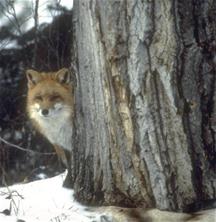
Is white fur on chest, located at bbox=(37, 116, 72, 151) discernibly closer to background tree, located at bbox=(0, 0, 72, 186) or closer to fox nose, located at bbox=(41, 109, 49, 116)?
fox nose, located at bbox=(41, 109, 49, 116)

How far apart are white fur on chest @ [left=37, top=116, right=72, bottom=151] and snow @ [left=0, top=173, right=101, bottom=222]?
1888mm

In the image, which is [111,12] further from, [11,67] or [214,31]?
[11,67]

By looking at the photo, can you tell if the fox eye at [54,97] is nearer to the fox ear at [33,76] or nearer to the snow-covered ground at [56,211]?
the fox ear at [33,76]

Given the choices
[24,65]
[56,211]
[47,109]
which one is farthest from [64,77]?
[24,65]

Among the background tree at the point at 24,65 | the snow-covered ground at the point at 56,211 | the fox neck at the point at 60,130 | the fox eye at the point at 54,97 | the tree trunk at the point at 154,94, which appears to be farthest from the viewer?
the background tree at the point at 24,65

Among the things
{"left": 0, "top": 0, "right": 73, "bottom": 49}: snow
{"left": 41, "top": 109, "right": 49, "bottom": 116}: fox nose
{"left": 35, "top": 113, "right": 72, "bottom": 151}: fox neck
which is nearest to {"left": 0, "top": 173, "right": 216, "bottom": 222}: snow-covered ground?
{"left": 35, "top": 113, "right": 72, "bottom": 151}: fox neck

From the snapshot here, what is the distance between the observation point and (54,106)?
791cm

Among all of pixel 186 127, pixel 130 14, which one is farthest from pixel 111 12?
pixel 186 127

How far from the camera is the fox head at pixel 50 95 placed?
7.75 meters

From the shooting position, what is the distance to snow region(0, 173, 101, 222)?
4.88 metres

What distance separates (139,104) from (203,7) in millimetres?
829

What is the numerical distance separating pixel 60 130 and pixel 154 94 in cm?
335

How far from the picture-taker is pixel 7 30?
1308 cm

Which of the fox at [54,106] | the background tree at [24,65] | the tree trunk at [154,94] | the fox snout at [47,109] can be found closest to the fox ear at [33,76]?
the fox at [54,106]
